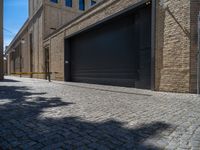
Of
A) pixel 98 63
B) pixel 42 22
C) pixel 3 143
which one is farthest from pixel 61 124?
pixel 42 22

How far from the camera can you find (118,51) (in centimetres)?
1051

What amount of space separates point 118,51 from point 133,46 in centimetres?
121

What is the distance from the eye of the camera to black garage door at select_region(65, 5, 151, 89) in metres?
8.78

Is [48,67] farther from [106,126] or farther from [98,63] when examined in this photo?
[106,126]

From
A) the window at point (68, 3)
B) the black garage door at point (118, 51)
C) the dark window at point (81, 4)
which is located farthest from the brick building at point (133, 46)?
the dark window at point (81, 4)

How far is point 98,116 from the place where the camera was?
4078 mm

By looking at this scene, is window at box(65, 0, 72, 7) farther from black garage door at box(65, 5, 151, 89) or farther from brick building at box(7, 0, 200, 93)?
black garage door at box(65, 5, 151, 89)

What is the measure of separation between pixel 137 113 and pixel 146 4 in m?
5.88

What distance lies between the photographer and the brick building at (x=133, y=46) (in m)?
7.02

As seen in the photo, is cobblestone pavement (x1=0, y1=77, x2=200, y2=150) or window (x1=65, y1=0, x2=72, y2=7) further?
window (x1=65, y1=0, x2=72, y2=7)

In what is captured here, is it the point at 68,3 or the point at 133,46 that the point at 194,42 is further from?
the point at 68,3

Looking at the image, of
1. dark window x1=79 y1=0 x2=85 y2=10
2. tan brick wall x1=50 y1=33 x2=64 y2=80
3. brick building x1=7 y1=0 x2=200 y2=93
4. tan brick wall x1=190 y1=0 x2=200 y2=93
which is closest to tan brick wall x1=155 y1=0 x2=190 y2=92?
brick building x1=7 y1=0 x2=200 y2=93

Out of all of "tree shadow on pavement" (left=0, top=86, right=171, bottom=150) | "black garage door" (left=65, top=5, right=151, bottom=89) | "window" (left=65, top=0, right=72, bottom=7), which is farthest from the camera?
"window" (left=65, top=0, right=72, bottom=7)

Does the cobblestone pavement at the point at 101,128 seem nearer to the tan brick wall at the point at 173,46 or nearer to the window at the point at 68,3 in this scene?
A: the tan brick wall at the point at 173,46
